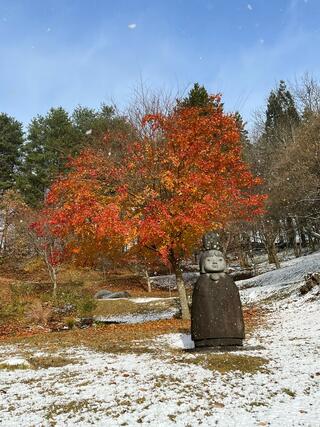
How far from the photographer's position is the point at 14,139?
47094 mm

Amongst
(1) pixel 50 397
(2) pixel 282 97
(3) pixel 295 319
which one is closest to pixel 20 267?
(3) pixel 295 319

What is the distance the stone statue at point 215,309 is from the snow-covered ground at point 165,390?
0.50 metres

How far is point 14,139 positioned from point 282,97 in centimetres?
3680

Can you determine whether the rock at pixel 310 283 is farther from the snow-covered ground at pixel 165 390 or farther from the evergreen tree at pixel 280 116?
the evergreen tree at pixel 280 116

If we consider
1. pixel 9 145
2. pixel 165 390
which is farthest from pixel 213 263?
pixel 9 145

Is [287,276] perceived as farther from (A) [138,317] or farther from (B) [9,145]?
(B) [9,145]

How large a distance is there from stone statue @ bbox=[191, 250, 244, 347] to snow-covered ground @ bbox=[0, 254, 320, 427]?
501mm

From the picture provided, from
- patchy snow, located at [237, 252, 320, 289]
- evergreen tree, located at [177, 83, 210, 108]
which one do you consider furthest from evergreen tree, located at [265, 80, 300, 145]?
patchy snow, located at [237, 252, 320, 289]

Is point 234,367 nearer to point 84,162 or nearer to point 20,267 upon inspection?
point 84,162

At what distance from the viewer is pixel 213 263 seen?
395 inches

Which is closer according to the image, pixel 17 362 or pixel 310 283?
pixel 17 362

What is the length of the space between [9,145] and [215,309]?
139 feet

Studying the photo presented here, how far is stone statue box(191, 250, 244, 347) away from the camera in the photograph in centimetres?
958

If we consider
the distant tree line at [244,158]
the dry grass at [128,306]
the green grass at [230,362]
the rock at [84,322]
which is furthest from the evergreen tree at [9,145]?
the green grass at [230,362]
